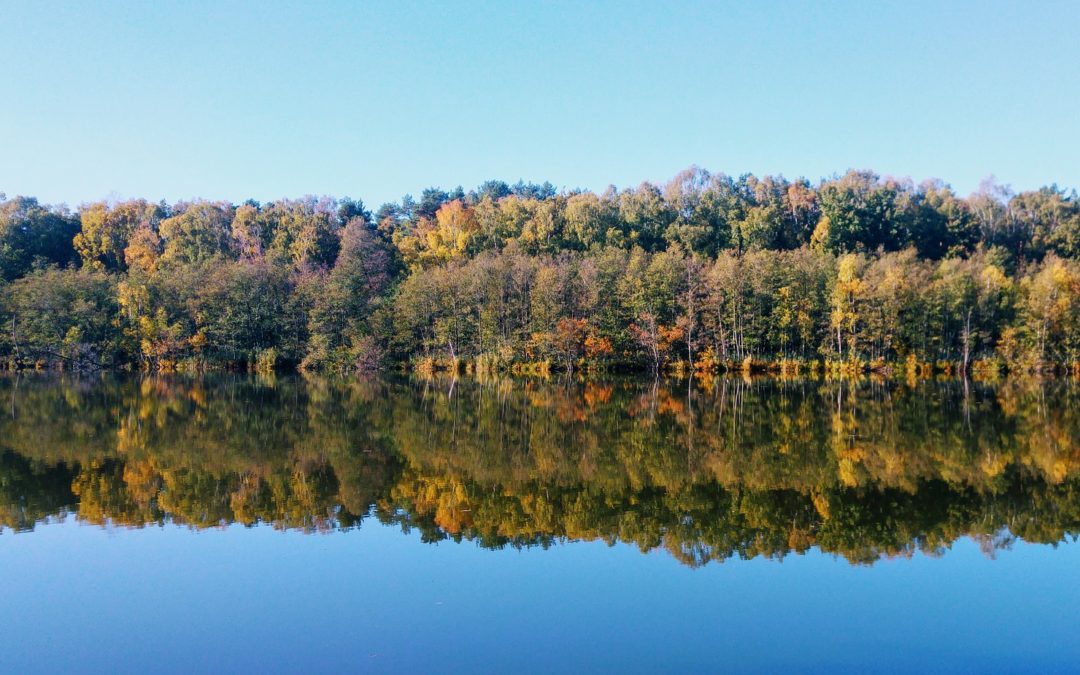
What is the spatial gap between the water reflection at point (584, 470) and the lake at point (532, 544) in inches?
3.4

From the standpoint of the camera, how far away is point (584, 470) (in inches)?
619

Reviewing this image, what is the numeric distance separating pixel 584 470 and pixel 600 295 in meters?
40.2

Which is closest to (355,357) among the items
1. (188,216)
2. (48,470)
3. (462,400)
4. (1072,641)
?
(462,400)

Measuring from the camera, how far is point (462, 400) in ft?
104

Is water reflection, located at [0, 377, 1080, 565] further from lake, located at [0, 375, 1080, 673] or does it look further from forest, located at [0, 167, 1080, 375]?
forest, located at [0, 167, 1080, 375]

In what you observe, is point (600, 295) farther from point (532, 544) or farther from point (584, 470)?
point (532, 544)

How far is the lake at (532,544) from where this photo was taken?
25.2 feet

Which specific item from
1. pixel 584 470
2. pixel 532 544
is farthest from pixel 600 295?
pixel 532 544

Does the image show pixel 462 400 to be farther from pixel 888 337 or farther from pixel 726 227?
pixel 726 227

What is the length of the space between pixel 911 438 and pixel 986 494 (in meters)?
6.44

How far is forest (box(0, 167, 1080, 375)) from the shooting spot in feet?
167

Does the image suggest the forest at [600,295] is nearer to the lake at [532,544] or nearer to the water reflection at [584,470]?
the water reflection at [584,470]

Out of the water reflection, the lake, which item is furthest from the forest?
the lake

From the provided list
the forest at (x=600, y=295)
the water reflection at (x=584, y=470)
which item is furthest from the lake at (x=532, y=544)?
the forest at (x=600, y=295)
